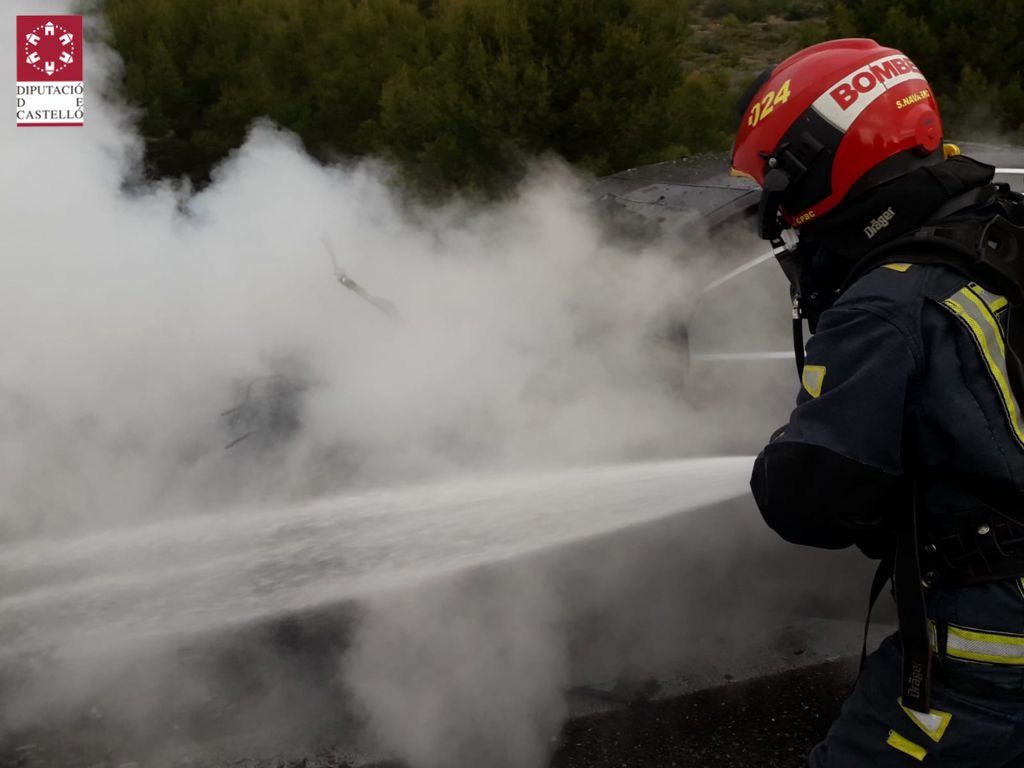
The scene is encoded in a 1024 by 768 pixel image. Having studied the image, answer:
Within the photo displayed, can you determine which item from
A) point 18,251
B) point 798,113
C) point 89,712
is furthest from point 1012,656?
point 18,251

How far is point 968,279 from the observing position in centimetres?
152

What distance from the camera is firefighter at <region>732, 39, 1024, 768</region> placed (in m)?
1.48

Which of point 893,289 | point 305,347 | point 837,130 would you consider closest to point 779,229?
point 837,130

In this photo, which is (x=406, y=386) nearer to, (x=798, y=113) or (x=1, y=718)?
(x=1, y=718)

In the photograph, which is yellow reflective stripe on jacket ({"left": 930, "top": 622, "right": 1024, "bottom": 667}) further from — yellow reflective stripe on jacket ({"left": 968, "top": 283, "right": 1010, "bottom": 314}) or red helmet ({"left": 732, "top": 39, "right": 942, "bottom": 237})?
red helmet ({"left": 732, "top": 39, "right": 942, "bottom": 237})

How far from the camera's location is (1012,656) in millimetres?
1538

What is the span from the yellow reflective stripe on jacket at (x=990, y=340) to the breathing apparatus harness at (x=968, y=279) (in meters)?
0.02

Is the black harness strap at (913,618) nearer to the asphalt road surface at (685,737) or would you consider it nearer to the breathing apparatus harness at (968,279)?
the breathing apparatus harness at (968,279)

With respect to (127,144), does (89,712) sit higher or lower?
lower

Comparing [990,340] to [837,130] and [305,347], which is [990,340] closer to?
[837,130]

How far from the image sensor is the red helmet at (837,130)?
1696 millimetres

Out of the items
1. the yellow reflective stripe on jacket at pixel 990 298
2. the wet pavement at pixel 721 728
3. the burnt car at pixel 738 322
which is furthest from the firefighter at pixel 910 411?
the burnt car at pixel 738 322

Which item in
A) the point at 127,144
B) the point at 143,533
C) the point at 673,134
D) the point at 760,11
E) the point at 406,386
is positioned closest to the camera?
the point at 143,533

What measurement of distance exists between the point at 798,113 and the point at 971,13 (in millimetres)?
8992
